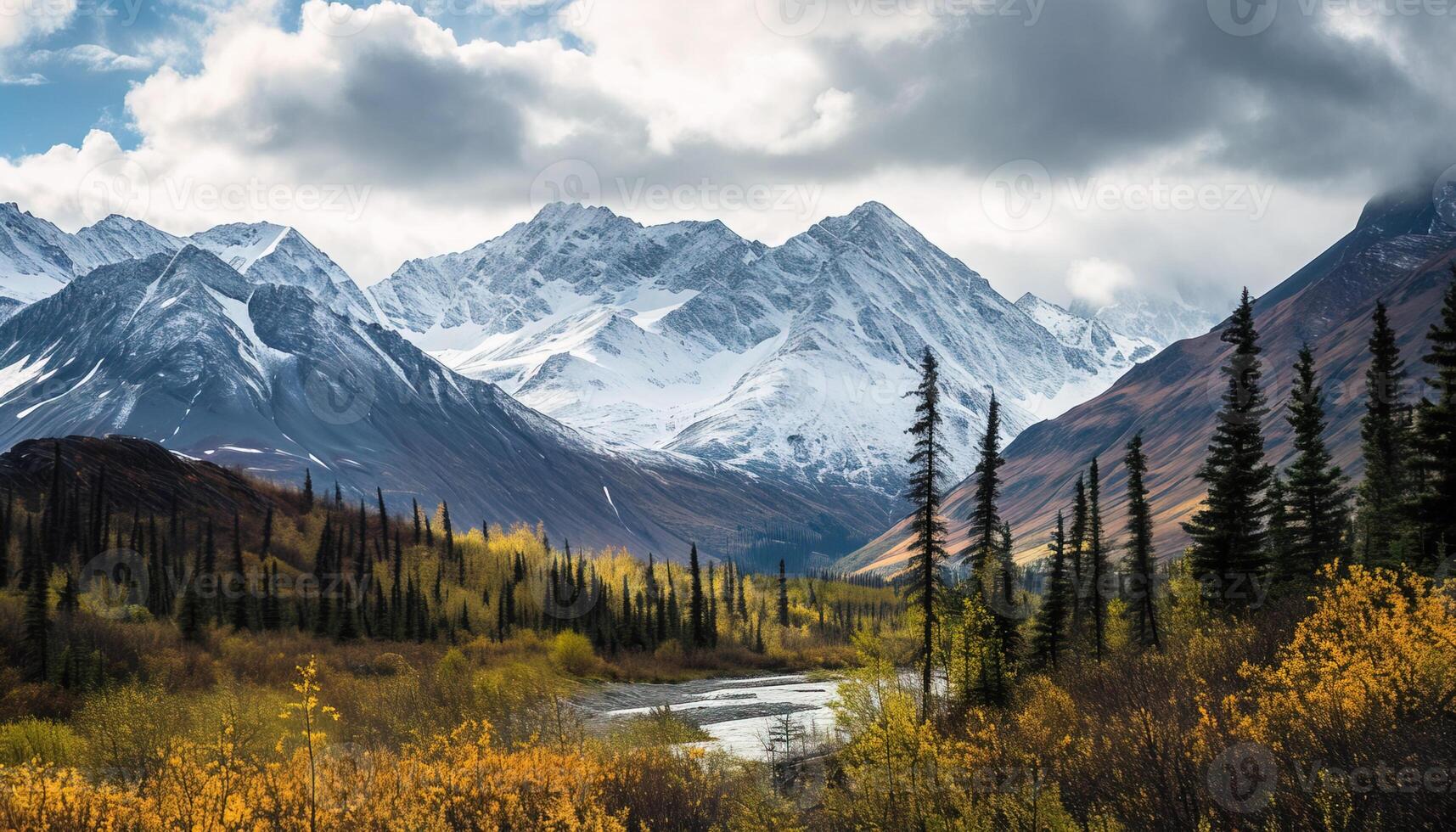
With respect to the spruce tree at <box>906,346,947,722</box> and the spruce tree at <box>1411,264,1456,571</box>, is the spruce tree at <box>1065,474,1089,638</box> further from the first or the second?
the spruce tree at <box>1411,264,1456,571</box>

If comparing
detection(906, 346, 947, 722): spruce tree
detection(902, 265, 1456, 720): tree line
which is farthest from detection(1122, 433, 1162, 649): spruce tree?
detection(906, 346, 947, 722): spruce tree

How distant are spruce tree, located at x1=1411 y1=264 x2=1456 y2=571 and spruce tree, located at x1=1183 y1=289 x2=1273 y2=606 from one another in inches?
512

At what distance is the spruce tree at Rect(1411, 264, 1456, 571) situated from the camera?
43219 mm

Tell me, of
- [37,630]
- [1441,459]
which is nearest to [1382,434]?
[1441,459]

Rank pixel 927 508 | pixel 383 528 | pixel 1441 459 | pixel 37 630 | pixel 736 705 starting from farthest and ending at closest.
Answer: pixel 383 528
pixel 736 705
pixel 37 630
pixel 927 508
pixel 1441 459

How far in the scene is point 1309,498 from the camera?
62.4m

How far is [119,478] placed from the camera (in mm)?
161625

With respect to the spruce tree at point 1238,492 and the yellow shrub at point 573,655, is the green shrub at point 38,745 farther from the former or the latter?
Result: the yellow shrub at point 573,655

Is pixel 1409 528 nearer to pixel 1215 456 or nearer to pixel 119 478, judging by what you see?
pixel 1215 456

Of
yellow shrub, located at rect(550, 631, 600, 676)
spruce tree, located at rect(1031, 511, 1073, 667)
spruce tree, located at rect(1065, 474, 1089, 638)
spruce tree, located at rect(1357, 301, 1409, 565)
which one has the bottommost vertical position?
yellow shrub, located at rect(550, 631, 600, 676)

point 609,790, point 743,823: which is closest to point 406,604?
point 609,790

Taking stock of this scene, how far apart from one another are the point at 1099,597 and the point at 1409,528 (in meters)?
23.0

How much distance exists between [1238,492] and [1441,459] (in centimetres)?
1551

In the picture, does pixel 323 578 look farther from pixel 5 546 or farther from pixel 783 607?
pixel 783 607
